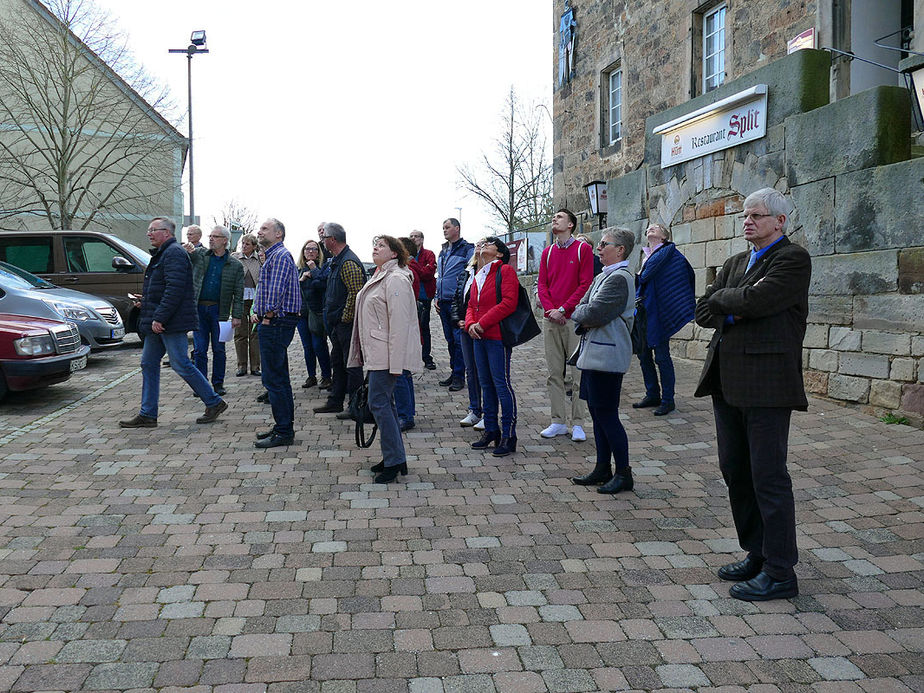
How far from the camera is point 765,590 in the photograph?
3.70 metres

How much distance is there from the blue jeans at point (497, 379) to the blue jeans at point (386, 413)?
1.09 metres

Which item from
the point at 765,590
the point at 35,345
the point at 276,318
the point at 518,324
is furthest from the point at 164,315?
the point at 765,590

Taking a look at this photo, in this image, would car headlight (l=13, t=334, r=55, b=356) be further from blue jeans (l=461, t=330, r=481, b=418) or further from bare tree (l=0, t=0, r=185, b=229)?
bare tree (l=0, t=0, r=185, b=229)

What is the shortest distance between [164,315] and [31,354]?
2355 mm

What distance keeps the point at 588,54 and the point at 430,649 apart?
16261mm

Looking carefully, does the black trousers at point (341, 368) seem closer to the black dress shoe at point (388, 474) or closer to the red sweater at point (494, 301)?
the red sweater at point (494, 301)

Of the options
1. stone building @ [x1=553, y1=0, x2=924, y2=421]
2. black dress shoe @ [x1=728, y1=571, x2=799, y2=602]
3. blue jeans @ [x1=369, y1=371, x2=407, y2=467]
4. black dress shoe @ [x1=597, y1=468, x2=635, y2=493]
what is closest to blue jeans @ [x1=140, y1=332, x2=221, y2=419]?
blue jeans @ [x1=369, y1=371, x2=407, y2=467]

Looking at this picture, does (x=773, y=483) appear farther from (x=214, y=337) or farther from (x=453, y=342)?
(x=214, y=337)

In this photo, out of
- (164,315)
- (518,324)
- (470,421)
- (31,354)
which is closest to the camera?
(518,324)

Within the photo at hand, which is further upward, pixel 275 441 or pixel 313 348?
pixel 313 348

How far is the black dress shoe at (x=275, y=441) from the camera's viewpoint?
6.67m

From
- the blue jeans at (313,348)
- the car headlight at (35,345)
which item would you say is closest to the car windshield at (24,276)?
the car headlight at (35,345)

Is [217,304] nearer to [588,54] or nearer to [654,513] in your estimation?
[654,513]

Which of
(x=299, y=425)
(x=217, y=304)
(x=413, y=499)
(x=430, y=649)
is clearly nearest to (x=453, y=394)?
(x=299, y=425)
